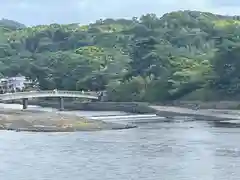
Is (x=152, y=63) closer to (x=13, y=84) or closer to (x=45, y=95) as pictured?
(x=45, y=95)

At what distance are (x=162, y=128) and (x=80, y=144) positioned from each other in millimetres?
13025

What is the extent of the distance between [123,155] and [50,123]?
16.1 meters

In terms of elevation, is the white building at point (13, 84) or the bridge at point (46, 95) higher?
the white building at point (13, 84)

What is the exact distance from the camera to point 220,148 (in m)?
46.4

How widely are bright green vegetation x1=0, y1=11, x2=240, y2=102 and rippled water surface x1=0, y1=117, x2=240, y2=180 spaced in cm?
2534

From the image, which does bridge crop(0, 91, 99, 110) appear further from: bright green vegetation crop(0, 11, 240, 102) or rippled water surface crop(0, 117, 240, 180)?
rippled water surface crop(0, 117, 240, 180)

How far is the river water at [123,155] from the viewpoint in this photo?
37009 millimetres

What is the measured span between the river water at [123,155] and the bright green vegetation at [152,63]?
25.0m

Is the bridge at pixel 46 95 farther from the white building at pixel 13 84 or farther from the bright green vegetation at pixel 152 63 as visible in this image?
the white building at pixel 13 84

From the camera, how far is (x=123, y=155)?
43062 millimetres

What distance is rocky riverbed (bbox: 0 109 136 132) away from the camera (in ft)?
186

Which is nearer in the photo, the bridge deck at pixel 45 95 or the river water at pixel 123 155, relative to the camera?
the river water at pixel 123 155

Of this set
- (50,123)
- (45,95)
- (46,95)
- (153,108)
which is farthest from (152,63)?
(50,123)

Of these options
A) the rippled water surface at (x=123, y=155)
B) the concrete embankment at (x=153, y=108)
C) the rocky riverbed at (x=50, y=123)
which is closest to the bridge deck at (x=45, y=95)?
the concrete embankment at (x=153, y=108)
